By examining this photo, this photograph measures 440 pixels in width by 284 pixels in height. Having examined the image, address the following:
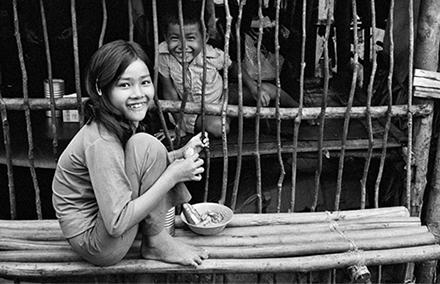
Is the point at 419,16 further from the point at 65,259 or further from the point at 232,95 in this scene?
the point at 65,259

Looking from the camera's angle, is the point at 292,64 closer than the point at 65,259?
No

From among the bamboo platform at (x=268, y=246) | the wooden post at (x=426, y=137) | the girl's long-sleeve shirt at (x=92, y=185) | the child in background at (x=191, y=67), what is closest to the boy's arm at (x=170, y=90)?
the child in background at (x=191, y=67)

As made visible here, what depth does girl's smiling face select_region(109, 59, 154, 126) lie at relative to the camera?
2.32 meters

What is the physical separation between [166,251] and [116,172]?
543 mm

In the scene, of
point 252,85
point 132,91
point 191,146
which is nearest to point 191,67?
point 252,85

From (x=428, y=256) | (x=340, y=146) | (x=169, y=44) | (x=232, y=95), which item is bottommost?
(x=428, y=256)

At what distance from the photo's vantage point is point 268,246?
2727mm

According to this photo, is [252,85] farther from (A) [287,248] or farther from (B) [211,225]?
(A) [287,248]

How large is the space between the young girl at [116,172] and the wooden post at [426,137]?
1.55 metres

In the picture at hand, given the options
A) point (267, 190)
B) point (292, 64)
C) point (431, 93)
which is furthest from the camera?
point (292, 64)

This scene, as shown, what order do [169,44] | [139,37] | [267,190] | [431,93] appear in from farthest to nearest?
1. [139,37]
2. [267,190]
3. [169,44]
4. [431,93]

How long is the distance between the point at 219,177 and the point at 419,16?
5.66ft

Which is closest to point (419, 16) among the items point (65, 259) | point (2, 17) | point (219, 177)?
point (219, 177)

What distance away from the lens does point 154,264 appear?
2.54m
